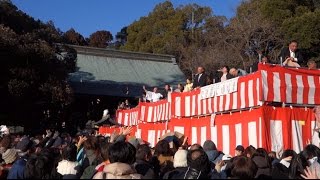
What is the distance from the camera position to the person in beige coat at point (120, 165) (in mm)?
3816

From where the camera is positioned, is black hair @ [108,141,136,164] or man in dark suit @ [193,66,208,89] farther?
man in dark suit @ [193,66,208,89]

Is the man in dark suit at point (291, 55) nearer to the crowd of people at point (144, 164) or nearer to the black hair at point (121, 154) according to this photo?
the crowd of people at point (144, 164)

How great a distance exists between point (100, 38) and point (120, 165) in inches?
2074

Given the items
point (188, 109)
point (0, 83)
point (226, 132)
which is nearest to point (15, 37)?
point (0, 83)

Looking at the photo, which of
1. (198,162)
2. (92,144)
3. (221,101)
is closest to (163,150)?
(92,144)

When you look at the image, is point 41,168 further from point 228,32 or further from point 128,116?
point 228,32

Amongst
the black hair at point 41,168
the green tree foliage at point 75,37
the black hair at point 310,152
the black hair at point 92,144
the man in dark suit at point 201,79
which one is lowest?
the black hair at point 41,168

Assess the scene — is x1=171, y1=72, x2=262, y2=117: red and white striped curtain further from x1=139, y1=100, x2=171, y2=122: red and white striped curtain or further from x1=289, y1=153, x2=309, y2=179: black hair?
x1=289, y1=153, x2=309, y2=179: black hair

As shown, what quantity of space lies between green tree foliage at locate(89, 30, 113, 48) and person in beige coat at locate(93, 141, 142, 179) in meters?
51.2

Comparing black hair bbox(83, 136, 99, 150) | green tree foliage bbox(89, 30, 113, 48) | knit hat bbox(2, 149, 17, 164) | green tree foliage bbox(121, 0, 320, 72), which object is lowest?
knit hat bbox(2, 149, 17, 164)

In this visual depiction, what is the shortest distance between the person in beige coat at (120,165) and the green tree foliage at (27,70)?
16.7 metres

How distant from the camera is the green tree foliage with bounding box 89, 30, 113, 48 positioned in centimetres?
5491

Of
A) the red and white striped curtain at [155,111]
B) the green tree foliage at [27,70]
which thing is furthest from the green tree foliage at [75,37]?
the red and white striped curtain at [155,111]

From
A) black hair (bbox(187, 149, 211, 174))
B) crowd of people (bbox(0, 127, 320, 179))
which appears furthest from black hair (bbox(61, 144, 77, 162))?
black hair (bbox(187, 149, 211, 174))
